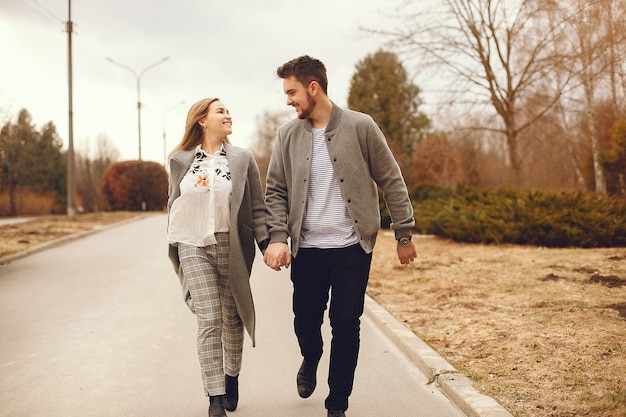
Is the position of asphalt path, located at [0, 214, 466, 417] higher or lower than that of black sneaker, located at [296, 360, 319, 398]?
lower

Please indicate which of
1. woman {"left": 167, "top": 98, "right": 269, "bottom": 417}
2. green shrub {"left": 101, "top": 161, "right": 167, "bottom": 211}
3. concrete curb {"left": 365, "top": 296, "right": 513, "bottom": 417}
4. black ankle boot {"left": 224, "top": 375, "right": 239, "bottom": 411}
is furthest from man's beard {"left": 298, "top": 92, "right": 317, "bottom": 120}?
green shrub {"left": 101, "top": 161, "right": 167, "bottom": 211}

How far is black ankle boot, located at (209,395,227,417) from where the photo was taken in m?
3.98

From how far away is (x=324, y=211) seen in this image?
160 inches

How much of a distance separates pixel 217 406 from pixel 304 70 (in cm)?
202

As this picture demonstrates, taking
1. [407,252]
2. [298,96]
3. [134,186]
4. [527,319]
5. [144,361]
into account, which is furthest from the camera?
[134,186]

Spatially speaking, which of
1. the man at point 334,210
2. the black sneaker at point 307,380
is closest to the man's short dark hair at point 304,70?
the man at point 334,210

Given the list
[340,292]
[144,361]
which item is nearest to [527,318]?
[340,292]

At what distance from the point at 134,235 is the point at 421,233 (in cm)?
886

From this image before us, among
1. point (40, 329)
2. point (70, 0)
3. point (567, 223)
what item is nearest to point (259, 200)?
point (40, 329)

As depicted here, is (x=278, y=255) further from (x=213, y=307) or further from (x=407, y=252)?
Result: (x=407, y=252)

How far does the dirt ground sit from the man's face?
2134mm

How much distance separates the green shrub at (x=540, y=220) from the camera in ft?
41.3

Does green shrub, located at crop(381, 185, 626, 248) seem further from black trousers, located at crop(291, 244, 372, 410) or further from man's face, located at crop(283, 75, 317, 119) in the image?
man's face, located at crop(283, 75, 317, 119)

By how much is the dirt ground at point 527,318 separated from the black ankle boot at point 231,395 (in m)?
1.60
